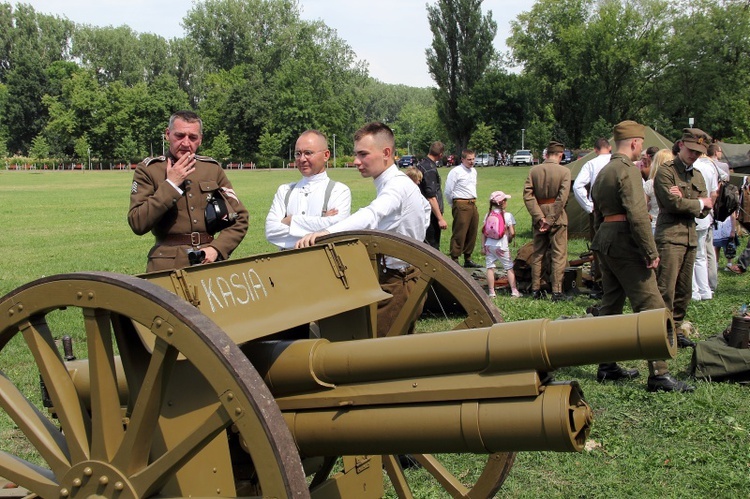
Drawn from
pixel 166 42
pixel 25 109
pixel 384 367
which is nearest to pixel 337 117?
pixel 166 42

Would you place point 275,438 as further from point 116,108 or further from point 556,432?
point 116,108

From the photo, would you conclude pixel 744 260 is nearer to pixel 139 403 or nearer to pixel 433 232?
pixel 433 232

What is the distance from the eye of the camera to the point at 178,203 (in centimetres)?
491

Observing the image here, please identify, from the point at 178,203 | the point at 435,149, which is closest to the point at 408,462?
the point at 178,203

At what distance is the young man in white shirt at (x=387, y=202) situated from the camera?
443 cm

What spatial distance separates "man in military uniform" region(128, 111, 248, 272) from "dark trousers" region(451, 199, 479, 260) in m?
7.66

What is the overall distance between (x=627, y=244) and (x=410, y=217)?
2.34 metres

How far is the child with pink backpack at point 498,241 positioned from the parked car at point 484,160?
6175cm

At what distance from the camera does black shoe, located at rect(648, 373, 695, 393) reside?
6.09 metres

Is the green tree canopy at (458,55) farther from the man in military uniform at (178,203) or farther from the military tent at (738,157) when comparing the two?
the man in military uniform at (178,203)

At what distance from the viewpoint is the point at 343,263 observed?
3.63 metres

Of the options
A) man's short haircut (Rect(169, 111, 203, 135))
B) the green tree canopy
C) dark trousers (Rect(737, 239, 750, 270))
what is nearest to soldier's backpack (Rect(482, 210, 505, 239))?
dark trousers (Rect(737, 239, 750, 270))

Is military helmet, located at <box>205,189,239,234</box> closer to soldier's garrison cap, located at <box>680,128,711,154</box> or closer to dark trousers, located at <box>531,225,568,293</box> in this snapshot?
soldier's garrison cap, located at <box>680,128,711,154</box>

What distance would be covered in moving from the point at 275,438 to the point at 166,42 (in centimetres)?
11298
